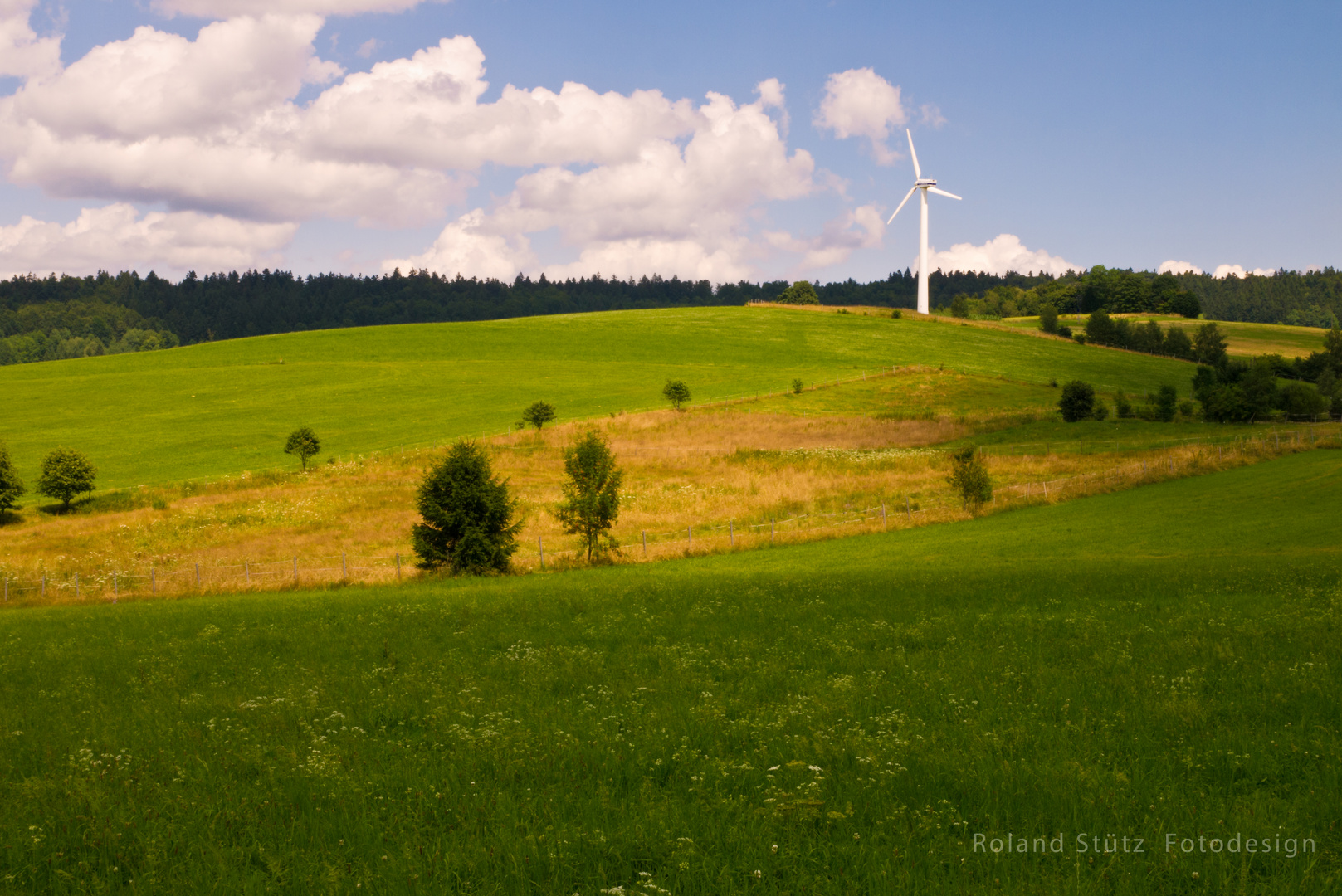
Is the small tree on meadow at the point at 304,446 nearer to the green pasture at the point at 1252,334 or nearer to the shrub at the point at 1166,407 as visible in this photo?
the shrub at the point at 1166,407

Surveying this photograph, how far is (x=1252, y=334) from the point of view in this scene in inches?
6216

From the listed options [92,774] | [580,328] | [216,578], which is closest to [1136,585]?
[92,774]

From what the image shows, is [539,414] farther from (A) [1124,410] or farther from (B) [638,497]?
(A) [1124,410]

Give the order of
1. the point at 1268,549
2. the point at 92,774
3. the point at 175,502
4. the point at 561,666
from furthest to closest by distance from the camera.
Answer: the point at 175,502 < the point at 1268,549 < the point at 561,666 < the point at 92,774

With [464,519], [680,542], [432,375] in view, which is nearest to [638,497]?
[680,542]

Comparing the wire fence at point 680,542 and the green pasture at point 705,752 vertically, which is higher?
the green pasture at point 705,752

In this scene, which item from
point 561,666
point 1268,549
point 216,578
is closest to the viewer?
point 561,666

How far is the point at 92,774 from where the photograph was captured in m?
8.43

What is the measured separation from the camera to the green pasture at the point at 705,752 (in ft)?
20.0

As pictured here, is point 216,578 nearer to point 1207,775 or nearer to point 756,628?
point 756,628

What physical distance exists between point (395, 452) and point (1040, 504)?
168ft

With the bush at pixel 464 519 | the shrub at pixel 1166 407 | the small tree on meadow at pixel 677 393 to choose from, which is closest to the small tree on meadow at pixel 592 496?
the bush at pixel 464 519

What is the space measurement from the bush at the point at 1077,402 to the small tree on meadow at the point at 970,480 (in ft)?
125

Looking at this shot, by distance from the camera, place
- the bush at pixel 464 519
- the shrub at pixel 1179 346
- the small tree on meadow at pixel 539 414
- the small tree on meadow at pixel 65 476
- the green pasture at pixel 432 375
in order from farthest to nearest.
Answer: the shrub at pixel 1179 346, the green pasture at pixel 432 375, the small tree on meadow at pixel 539 414, the small tree on meadow at pixel 65 476, the bush at pixel 464 519
